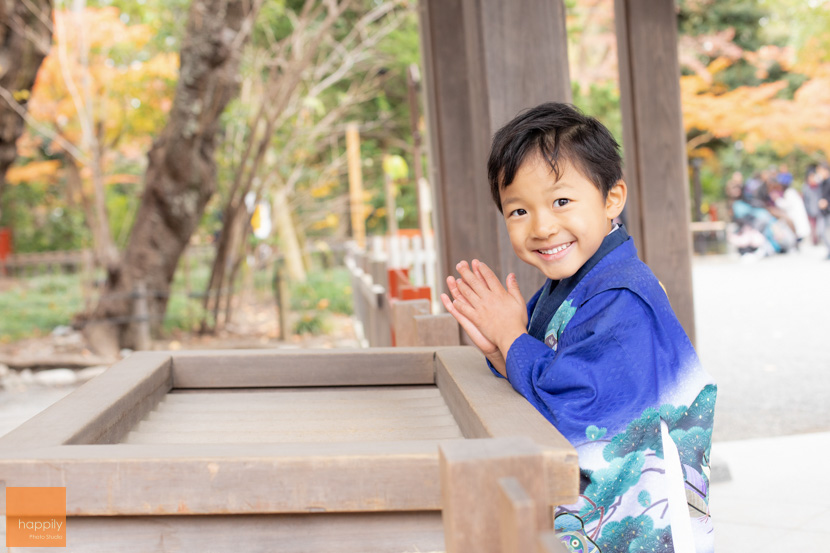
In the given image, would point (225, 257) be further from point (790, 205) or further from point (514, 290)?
point (790, 205)

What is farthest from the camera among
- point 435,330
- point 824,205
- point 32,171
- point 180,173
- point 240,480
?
point 32,171

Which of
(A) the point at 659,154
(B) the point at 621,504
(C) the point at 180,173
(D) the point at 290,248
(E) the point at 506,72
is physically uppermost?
(C) the point at 180,173

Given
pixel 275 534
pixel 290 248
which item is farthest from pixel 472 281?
pixel 290 248

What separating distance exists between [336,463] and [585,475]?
0.44 metres

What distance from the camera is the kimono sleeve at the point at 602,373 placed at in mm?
1163

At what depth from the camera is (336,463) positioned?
943mm

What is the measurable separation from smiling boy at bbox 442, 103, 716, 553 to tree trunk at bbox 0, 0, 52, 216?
727cm

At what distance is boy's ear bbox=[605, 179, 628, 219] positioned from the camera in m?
1.42

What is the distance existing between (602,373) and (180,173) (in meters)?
7.94

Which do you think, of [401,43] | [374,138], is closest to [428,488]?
[401,43]

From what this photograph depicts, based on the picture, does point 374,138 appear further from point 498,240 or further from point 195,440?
point 195,440

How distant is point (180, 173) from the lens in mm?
8461

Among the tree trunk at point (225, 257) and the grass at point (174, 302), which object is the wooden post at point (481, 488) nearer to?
the tree trunk at point (225, 257)

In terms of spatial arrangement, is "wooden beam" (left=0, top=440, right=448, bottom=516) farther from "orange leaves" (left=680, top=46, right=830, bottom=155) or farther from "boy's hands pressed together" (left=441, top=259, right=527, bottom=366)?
"orange leaves" (left=680, top=46, right=830, bottom=155)
